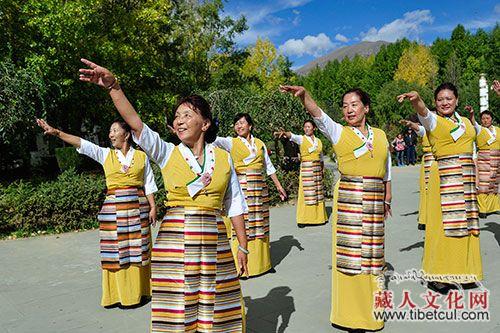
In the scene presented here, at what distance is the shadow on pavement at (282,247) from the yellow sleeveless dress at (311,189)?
38.2 inches

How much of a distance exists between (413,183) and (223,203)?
1216 centimetres

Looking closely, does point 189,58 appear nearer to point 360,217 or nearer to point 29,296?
point 29,296

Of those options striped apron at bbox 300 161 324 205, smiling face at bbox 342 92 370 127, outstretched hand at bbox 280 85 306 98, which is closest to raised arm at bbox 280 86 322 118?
outstretched hand at bbox 280 85 306 98

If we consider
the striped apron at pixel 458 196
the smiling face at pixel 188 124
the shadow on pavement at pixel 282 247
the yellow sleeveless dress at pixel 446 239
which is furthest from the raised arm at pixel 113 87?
the shadow on pavement at pixel 282 247

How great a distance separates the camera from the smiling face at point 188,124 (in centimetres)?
267

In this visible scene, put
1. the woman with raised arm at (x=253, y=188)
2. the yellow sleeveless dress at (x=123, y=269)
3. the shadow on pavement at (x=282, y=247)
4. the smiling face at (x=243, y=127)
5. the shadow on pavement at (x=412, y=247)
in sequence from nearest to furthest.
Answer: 1. the yellow sleeveless dress at (x=123, y=269)
2. the woman with raised arm at (x=253, y=188)
3. the smiling face at (x=243, y=127)
4. the shadow on pavement at (x=282, y=247)
5. the shadow on pavement at (x=412, y=247)

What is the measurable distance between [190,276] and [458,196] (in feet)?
10.1

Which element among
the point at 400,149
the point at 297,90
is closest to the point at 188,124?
the point at 297,90

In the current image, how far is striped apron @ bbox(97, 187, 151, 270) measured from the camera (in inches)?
179

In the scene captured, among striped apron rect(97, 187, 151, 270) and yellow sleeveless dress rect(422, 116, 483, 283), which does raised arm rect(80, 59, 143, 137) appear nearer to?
striped apron rect(97, 187, 151, 270)

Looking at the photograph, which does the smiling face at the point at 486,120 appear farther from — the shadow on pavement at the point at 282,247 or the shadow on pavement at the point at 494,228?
the shadow on pavement at the point at 282,247

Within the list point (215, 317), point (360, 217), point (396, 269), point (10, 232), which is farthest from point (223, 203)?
point (10, 232)

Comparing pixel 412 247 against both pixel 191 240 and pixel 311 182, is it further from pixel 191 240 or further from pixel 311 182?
pixel 191 240

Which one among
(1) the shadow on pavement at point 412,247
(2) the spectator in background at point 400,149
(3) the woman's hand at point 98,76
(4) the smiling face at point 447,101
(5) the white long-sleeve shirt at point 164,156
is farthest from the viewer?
(2) the spectator in background at point 400,149
